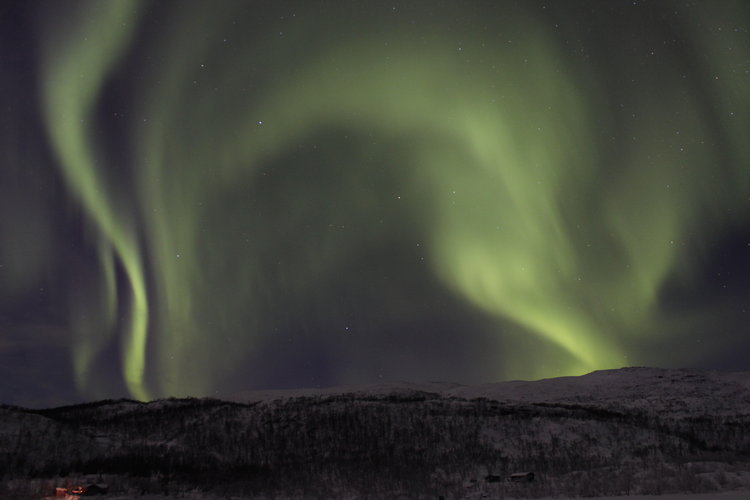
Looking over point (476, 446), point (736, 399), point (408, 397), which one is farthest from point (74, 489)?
point (736, 399)

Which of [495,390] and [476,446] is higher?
[495,390]

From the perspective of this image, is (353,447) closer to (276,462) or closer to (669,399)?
(276,462)

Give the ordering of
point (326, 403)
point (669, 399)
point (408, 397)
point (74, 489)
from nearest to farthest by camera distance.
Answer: point (74, 489) < point (326, 403) < point (408, 397) < point (669, 399)

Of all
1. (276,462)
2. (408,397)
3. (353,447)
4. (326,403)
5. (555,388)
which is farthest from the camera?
(555,388)

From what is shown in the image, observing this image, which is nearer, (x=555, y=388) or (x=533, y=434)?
(x=533, y=434)

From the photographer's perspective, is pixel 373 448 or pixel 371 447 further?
pixel 371 447

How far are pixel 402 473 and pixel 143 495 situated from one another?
1241 centimetres

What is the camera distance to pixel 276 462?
100.0ft

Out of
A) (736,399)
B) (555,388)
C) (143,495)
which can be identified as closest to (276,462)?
(143,495)

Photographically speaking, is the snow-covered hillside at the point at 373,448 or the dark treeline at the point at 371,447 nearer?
the snow-covered hillside at the point at 373,448

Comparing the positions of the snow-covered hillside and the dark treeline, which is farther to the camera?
the dark treeline

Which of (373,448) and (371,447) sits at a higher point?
(371,447)

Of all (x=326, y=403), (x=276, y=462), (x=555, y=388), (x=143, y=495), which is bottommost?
(x=143, y=495)

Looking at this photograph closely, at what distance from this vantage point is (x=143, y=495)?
18312 mm
